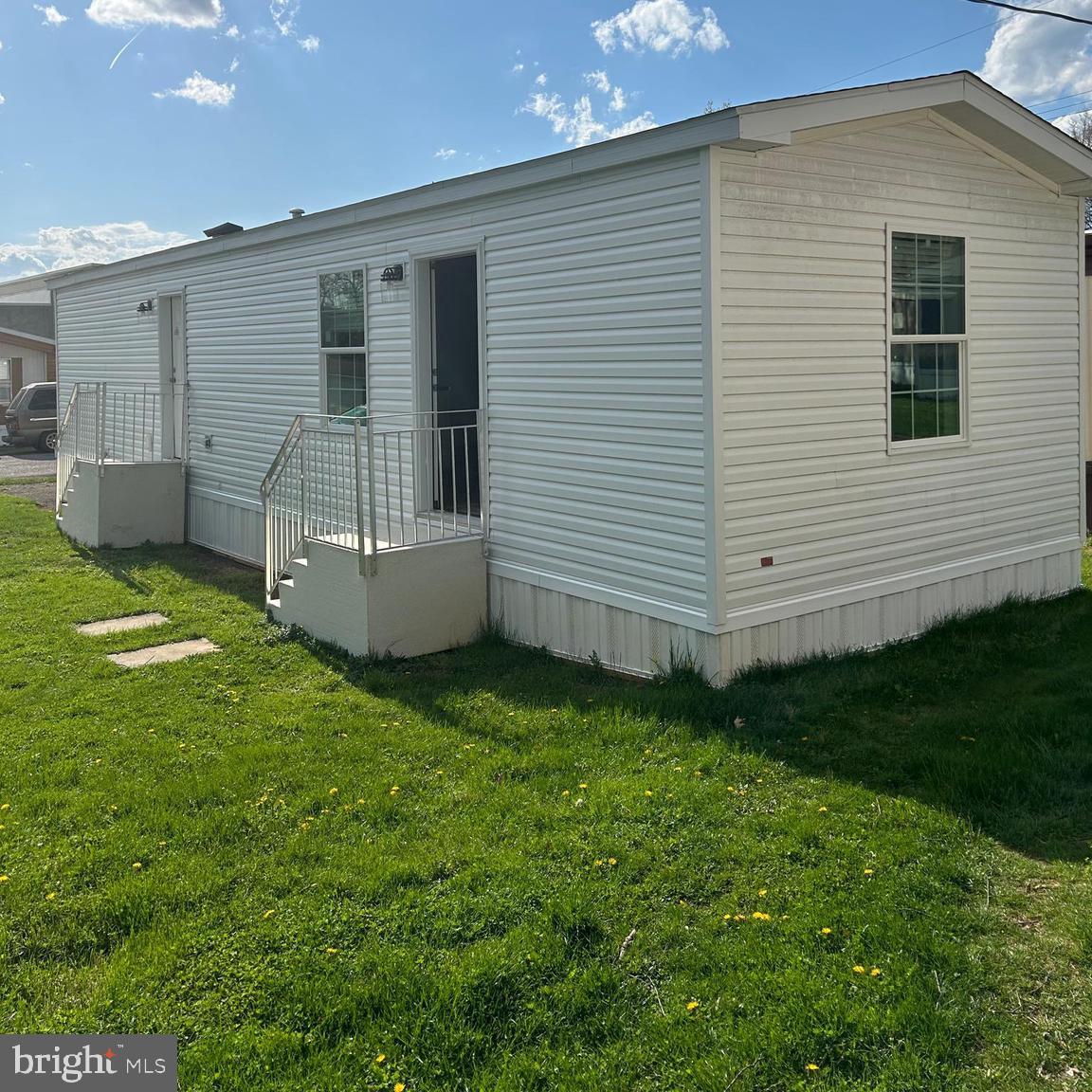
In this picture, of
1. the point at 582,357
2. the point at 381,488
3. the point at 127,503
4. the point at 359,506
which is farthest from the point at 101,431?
the point at 582,357

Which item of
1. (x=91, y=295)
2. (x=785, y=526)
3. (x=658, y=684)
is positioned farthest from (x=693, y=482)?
(x=91, y=295)

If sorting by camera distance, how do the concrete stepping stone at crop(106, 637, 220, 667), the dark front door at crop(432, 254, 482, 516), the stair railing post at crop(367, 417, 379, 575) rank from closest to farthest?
the stair railing post at crop(367, 417, 379, 575) → the concrete stepping stone at crop(106, 637, 220, 667) → the dark front door at crop(432, 254, 482, 516)

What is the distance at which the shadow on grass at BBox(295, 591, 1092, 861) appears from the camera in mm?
4699

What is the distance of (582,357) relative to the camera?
6762 mm

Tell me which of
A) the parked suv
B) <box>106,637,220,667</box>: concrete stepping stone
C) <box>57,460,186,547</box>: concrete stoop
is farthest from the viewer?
the parked suv

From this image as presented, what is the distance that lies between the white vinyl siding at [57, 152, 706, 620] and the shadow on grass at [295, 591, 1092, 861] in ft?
2.09

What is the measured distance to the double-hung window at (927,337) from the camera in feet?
23.0

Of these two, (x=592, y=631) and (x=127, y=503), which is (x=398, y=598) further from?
(x=127, y=503)

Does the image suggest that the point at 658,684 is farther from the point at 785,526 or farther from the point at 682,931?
the point at 682,931

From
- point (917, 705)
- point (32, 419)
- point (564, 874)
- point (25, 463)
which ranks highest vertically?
point (32, 419)

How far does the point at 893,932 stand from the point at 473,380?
5853 millimetres

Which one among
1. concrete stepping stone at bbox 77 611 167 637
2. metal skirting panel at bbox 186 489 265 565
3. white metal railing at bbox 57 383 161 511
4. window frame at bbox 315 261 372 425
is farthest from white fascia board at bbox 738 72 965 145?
white metal railing at bbox 57 383 161 511

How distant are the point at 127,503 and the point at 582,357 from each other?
21.3ft

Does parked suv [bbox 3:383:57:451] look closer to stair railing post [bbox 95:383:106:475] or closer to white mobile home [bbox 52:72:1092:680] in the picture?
stair railing post [bbox 95:383:106:475]
